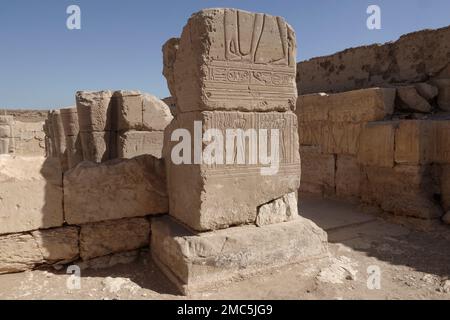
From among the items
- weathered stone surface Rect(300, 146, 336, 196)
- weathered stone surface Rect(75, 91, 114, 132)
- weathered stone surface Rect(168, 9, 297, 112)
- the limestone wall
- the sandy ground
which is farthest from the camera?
weathered stone surface Rect(300, 146, 336, 196)

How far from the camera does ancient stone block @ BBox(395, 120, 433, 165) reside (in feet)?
15.8

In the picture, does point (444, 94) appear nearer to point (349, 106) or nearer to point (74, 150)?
point (349, 106)

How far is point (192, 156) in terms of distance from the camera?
10.4 feet

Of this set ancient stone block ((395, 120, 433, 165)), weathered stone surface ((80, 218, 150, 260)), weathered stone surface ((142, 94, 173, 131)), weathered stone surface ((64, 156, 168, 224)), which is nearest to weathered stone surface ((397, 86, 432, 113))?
ancient stone block ((395, 120, 433, 165))

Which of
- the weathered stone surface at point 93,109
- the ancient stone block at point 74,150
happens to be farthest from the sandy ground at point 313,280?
the ancient stone block at point 74,150

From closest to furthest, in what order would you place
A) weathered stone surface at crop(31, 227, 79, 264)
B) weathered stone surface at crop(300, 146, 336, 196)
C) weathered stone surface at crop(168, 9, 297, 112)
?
weathered stone surface at crop(168, 9, 297, 112)
weathered stone surface at crop(31, 227, 79, 264)
weathered stone surface at crop(300, 146, 336, 196)

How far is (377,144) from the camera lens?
17.7 ft

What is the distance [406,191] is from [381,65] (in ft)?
9.79

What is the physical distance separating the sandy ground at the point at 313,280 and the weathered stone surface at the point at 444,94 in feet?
8.82

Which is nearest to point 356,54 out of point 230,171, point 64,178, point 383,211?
point 383,211

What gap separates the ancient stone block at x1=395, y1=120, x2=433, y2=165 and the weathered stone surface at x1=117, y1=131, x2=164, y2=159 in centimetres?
378

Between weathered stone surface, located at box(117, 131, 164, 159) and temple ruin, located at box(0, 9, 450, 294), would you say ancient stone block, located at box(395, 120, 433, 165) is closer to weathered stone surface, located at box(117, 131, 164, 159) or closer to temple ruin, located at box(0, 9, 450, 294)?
temple ruin, located at box(0, 9, 450, 294)

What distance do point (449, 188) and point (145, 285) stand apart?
419 cm

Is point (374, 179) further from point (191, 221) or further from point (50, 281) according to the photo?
point (50, 281)
